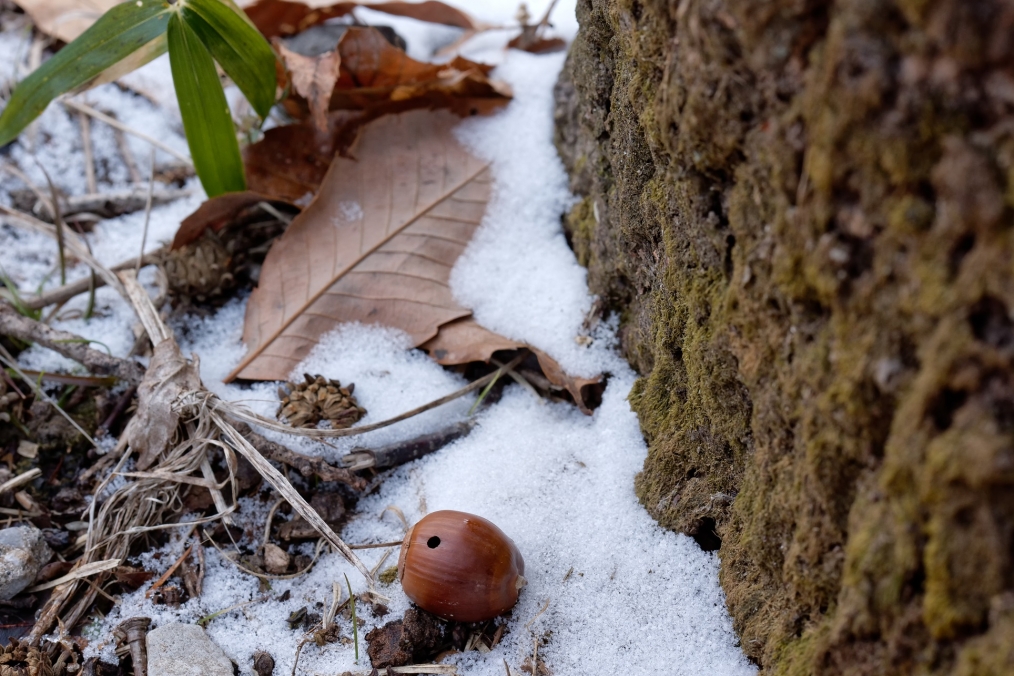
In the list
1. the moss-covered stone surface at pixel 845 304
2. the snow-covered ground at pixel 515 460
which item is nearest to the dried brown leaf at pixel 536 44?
the snow-covered ground at pixel 515 460

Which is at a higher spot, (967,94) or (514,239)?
(967,94)

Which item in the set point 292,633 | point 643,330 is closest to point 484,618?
point 292,633

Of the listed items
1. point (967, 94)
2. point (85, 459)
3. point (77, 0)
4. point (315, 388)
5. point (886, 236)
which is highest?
point (967, 94)

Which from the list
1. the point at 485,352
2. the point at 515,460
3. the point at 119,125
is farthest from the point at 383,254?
the point at 119,125

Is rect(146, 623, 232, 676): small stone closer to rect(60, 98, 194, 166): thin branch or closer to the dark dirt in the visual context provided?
the dark dirt

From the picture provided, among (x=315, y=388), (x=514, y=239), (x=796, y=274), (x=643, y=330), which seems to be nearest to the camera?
(x=796, y=274)

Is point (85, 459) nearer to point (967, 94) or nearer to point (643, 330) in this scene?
point (643, 330)
